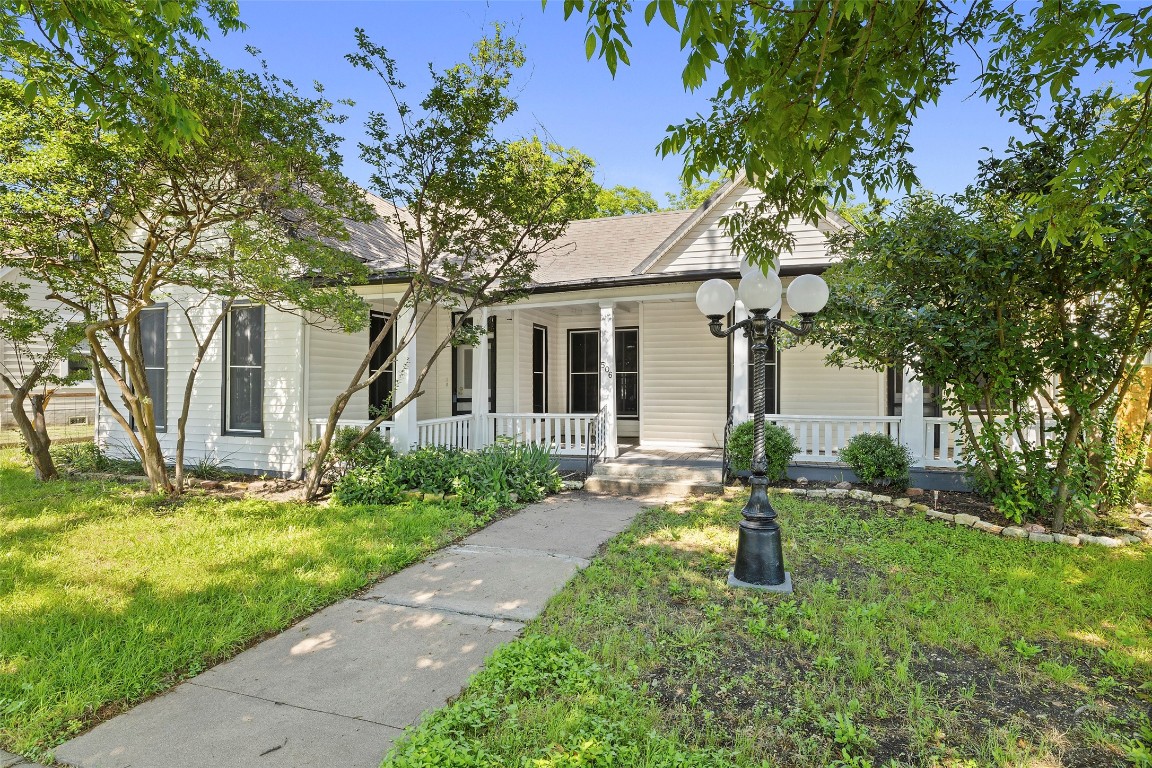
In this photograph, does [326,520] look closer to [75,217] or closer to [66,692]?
[66,692]

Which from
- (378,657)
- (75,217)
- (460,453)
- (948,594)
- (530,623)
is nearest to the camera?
(378,657)

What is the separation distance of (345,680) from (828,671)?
259 centimetres

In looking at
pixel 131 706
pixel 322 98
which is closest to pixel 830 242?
pixel 322 98

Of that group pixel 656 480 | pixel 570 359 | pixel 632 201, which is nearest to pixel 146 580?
pixel 656 480

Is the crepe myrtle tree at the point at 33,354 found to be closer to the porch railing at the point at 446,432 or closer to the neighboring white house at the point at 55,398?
the porch railing at the point at 446,432

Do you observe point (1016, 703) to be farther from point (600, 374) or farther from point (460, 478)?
point (600, 374)

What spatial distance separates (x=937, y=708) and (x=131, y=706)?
3942 mm

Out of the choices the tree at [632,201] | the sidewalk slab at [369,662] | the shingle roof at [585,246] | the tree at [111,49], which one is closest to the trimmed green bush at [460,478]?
the shingle roof at [585,246]

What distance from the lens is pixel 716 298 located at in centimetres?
473

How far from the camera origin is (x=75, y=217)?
5.66 m

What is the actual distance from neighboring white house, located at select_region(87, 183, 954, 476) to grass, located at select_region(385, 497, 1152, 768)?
12.3 feet

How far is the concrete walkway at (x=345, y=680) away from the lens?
7.87ft

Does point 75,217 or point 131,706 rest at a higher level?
point 75,217

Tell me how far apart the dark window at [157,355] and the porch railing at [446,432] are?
4.30m
